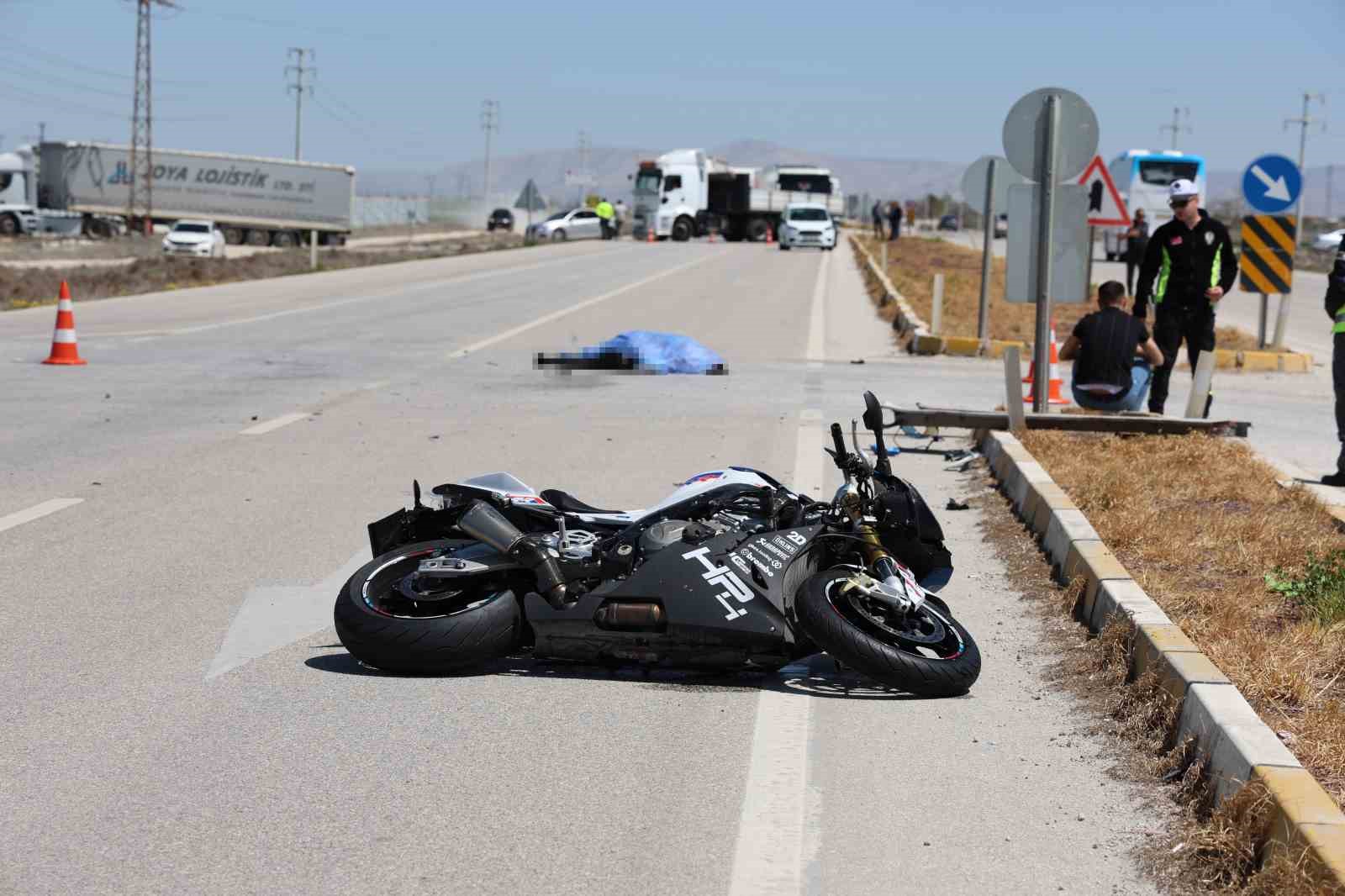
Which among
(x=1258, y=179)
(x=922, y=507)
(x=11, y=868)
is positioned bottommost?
(x=11, y=868)

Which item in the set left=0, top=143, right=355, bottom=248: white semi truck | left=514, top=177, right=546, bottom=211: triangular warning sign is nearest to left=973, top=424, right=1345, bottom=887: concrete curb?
left=514, top=177, right=546, bottom=211: triangular warning sign

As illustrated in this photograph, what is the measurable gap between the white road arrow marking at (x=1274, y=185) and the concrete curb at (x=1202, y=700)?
1273cm

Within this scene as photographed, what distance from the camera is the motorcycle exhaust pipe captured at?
19.3 ft

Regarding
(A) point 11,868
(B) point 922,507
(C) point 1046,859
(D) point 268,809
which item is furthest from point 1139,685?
(A) point 11,868

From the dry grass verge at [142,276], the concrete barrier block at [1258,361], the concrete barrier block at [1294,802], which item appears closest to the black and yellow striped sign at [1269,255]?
the concrete barrier block at [1258,361]

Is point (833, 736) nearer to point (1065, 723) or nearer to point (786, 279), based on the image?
point (1065, 723)

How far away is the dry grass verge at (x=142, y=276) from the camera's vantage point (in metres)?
29.4

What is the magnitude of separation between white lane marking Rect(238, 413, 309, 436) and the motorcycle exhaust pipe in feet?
21.7

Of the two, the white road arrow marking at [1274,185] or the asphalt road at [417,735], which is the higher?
the white road arrow marking at [1274,185]

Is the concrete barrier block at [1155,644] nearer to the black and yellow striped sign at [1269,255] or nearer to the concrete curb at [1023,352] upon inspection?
the concrete curb at [1023,352]

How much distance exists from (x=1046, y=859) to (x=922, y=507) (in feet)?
6.82

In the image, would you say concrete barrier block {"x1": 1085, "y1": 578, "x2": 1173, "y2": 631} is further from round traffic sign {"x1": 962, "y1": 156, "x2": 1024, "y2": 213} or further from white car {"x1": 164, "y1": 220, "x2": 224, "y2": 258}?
white car {"x1": 164, "y1": 220, "x2": 224, "y2": 258}

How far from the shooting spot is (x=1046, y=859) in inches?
172

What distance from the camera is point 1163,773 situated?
5.01 meters
